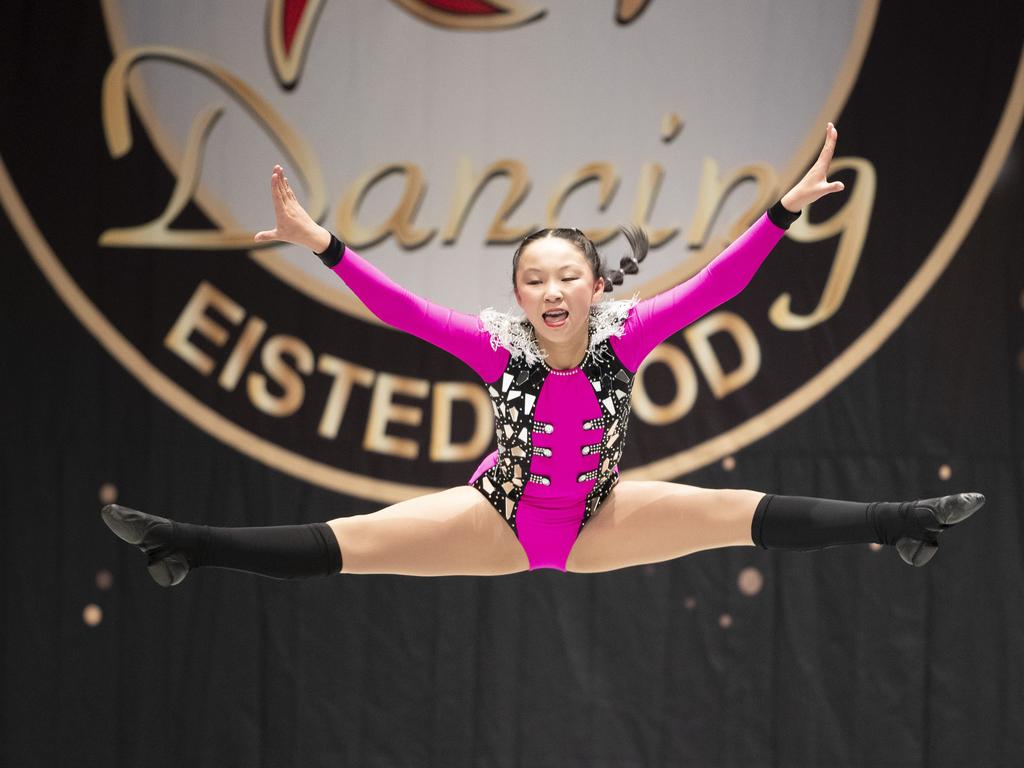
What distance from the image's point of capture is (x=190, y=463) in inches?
169

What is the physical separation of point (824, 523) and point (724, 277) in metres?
0.58

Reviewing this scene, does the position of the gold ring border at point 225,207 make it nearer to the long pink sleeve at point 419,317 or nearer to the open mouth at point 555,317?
the long pink sleeve at point 419,317

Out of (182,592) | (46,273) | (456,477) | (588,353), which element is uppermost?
(46,273)

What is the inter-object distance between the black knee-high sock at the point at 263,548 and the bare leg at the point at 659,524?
58cm

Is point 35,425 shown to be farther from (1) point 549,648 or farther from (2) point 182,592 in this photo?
(1) point 549,648

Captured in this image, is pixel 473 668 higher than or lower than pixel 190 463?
lower

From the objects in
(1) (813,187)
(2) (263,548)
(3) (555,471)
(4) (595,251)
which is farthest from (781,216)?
(2) (263,548)

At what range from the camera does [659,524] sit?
2.85 m

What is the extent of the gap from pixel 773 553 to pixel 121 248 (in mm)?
2443

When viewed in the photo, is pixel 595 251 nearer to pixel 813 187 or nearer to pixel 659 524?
pixel 813 187

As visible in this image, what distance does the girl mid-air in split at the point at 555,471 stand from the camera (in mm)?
2717

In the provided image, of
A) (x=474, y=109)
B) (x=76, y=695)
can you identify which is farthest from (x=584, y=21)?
(x=76, y=695)

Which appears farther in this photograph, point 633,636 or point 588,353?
point 633,636

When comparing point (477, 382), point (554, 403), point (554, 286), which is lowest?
point (554, 403)
